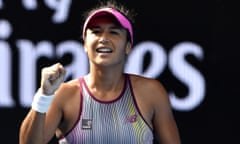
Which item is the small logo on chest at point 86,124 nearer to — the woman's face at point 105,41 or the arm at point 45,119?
the arm at point 45,119

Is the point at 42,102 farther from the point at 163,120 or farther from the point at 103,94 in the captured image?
the point at 163,120

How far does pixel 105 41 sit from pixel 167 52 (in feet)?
2.99

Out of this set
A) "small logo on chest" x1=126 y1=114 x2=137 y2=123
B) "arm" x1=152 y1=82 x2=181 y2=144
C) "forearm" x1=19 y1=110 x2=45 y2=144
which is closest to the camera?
"forearm" x1=19 y1=110 x2=45 y2=144

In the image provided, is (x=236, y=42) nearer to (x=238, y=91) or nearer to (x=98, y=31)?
(x=238, y=91)

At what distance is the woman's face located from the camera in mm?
1801

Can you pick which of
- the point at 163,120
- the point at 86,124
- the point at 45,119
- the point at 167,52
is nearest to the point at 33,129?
the point at 45,119

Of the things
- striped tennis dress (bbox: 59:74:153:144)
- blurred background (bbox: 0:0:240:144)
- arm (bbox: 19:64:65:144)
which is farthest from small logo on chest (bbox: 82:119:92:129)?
blurred background (bbox: 0:0:240:144)

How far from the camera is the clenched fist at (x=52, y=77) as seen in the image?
1636 millimetres

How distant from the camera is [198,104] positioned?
2689 mm

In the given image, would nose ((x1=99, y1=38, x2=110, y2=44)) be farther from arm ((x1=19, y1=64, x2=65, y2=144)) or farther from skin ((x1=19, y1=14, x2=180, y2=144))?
arm ((x1=19, y1=64, x2=65, y2=144))

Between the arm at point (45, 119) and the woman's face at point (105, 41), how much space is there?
7.5 inches

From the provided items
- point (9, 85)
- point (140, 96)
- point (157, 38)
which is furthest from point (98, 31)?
point (9, 85)

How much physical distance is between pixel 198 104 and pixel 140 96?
0.83 meters

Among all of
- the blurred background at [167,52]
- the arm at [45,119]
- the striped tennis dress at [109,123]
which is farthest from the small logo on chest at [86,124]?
the blurred background at [167,52]
